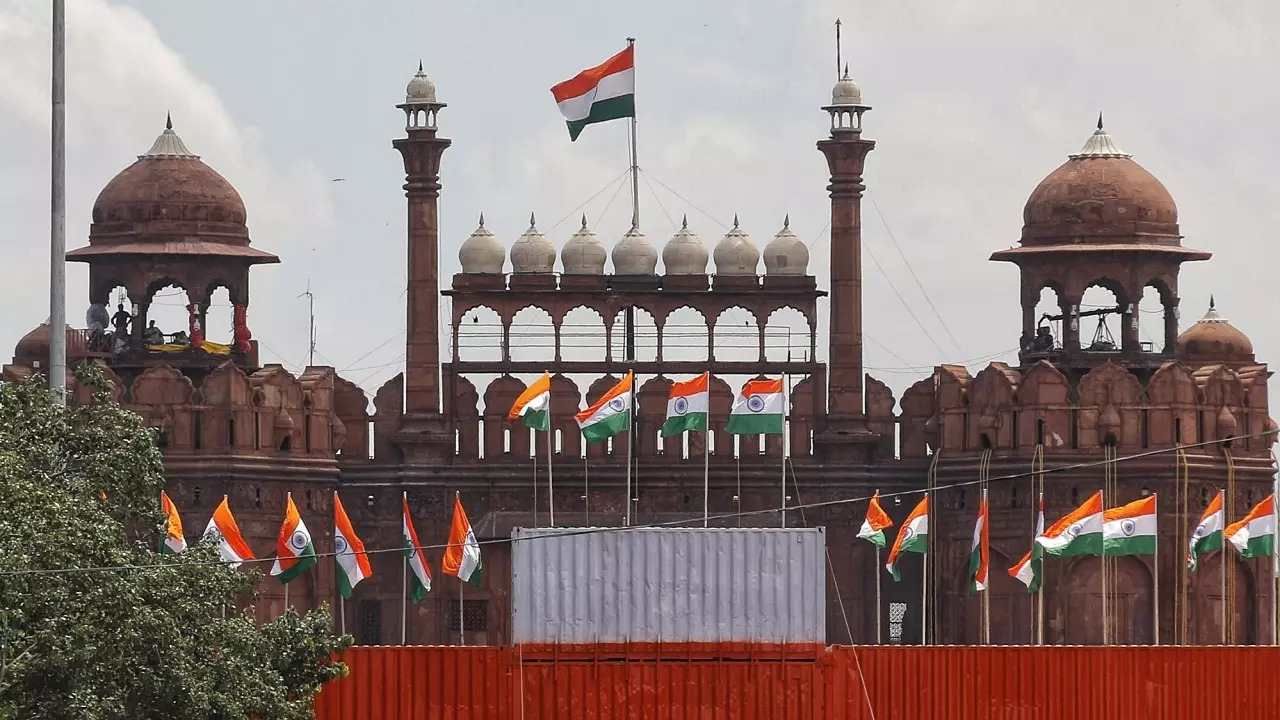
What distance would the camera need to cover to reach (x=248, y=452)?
74.4m

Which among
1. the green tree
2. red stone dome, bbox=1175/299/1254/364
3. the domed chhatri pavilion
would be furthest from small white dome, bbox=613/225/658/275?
the green tree

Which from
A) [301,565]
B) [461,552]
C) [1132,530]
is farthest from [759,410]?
[301,565]

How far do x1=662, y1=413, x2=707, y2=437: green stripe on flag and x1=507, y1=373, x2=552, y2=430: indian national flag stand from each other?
250cm

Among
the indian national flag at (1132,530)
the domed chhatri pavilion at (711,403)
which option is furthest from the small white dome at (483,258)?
the indian national flag at (1132,530)

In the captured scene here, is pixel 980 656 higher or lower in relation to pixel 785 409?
lower

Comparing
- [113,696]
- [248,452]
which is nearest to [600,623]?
[113,696]

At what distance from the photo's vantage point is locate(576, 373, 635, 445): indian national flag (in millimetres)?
70250

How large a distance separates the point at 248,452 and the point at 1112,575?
1719 centimetres

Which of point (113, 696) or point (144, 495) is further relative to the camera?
point (144, 495)

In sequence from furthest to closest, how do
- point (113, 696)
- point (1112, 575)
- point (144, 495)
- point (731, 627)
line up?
point (1112, 575), point (731, 627), point (144, 495), point (113, 696)

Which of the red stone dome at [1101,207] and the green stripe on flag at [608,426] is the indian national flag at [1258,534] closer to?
the red stone dome at [1101,207]

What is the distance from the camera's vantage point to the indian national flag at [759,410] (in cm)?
7044

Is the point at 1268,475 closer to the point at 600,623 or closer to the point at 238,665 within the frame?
the point at 600,623

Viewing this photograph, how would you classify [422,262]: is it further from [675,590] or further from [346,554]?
[675,590]
